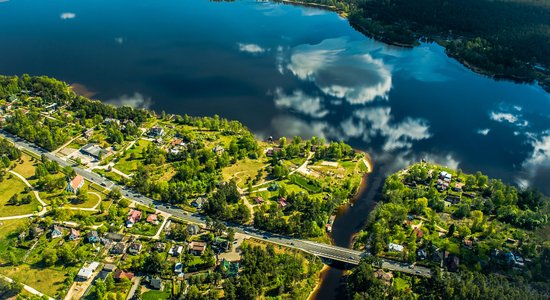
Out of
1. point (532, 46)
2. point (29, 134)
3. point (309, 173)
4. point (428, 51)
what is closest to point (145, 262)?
point (309, 173)

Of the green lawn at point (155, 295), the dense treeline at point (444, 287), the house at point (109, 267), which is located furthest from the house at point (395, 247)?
the house at point (109, 267)

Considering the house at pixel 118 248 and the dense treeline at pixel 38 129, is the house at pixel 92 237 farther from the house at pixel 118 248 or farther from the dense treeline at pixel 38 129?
the dense treeline at pixel 38 129

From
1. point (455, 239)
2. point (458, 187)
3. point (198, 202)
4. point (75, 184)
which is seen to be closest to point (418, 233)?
point (455, 239)

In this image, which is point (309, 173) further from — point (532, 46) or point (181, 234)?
point (532, 46)

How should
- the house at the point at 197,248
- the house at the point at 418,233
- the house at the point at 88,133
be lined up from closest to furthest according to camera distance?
the house at the point at 197,248
the house at the point at 418,233
the house at the point at 88,133

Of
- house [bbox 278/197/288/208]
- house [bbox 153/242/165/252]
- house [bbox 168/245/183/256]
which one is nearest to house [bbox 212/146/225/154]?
house [bbox 278/197/288/208]

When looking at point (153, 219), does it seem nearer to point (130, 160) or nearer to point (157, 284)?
point (157, 284)

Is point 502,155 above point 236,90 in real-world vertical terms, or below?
below
